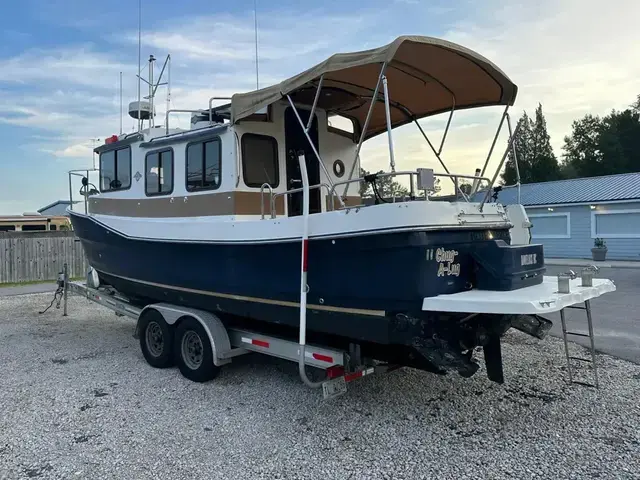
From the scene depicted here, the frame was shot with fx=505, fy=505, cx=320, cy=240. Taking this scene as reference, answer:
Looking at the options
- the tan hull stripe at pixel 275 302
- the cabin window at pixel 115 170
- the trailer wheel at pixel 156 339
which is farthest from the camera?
the cabin window at pixel 115 170

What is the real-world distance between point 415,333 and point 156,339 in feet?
12.4

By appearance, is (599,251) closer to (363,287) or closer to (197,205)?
(197,205)

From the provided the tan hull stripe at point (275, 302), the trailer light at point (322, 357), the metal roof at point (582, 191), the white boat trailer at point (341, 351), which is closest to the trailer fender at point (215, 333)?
the white boat trailer at point (341, 351)

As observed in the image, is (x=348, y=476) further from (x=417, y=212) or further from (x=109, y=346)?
(x=109, y=346)

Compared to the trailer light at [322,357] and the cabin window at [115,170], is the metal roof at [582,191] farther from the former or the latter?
the trailer light at [322,357]

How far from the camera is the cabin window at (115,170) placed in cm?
724

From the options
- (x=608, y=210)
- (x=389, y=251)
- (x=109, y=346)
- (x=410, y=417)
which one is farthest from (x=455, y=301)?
(x=608, y=210)

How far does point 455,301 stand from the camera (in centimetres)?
382

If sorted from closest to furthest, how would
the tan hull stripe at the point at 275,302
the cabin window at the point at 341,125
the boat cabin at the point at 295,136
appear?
the tan hull stripe at the point at 275,302 → the boat cabin at the point at 295,136 → the cabin window at the point at 341,125

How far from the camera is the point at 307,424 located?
4.53m

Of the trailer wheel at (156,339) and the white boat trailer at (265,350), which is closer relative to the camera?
the white boat trailer at (265,350)

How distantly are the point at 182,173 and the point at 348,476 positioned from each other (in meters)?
4.05

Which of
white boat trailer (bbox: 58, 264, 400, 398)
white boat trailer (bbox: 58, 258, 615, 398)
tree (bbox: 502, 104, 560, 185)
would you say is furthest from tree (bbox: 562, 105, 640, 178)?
white boat trailer (bbox: 58, 264, 400, 398)

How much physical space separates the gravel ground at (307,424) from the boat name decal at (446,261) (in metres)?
1.38
